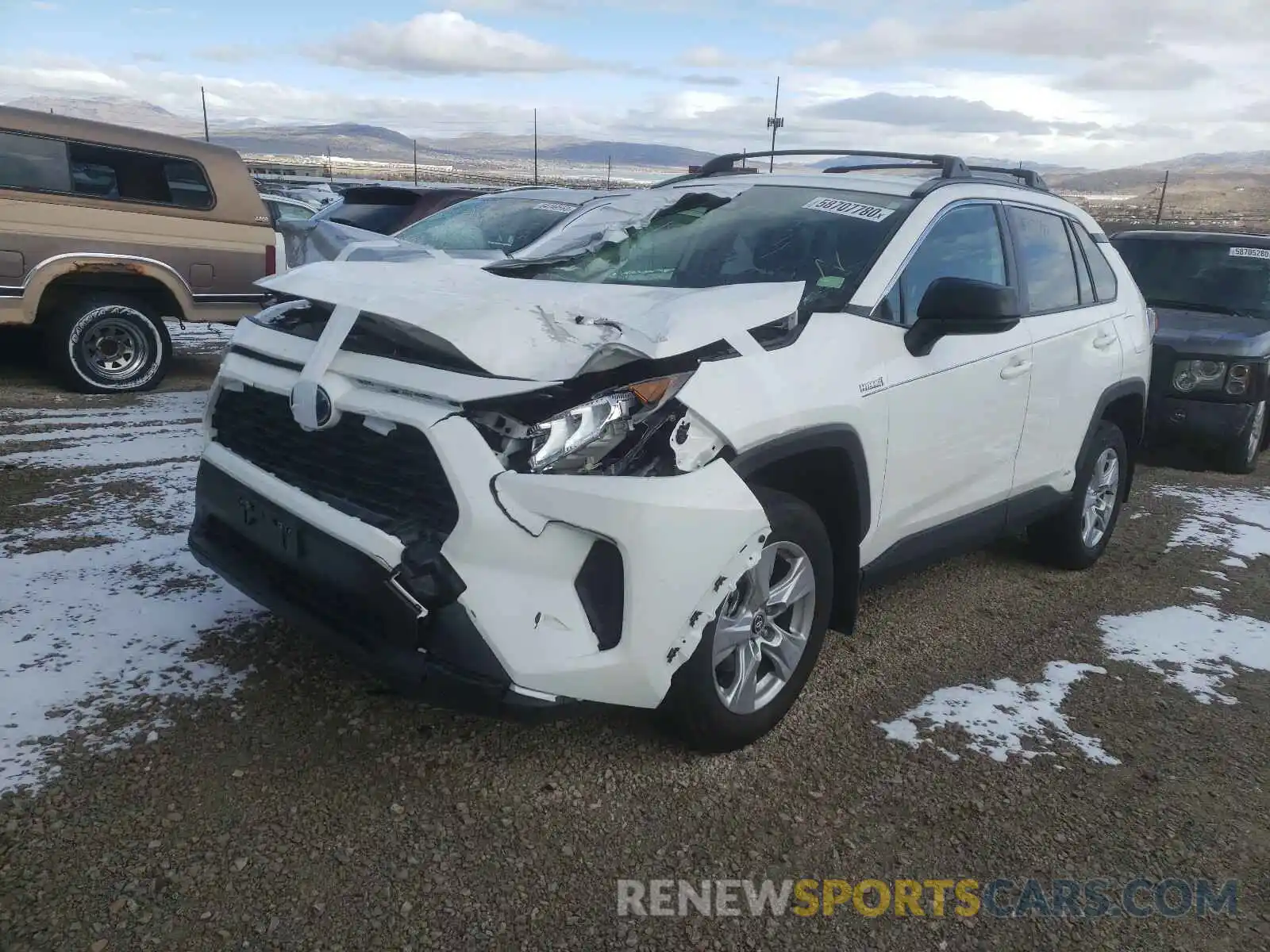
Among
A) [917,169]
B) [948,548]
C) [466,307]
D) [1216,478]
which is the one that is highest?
[917,169]

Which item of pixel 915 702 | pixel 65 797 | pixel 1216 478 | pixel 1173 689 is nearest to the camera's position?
pixel 65 797

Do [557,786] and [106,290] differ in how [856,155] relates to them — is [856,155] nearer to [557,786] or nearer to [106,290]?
[557,786]

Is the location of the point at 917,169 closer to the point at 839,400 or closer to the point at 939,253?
the point at 939,253

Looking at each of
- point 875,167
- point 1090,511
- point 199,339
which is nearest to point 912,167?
point 875,167

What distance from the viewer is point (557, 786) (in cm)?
285

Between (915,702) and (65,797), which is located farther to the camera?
(915,702)

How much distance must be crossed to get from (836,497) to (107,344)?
22.1ft

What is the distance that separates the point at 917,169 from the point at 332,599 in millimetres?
3310

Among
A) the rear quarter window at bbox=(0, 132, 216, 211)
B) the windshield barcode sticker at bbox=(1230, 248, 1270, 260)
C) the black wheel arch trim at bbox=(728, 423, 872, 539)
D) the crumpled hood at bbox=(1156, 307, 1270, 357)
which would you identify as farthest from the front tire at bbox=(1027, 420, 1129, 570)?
the rear quarter window at bbox=(0, 132, 216, 211)

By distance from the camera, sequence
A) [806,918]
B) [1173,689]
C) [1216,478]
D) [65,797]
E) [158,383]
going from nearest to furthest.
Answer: [806,918], [65,797], [1173,689], [1216,478], [158,383]

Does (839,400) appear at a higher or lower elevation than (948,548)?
higher

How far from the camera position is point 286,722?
10.0ft

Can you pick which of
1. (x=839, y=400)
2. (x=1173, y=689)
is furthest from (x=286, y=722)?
(x=1173, y=689)

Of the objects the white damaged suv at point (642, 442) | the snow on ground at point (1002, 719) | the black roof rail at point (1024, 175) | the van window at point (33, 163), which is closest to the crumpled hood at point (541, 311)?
the white damaged suv at point (642, 442)
